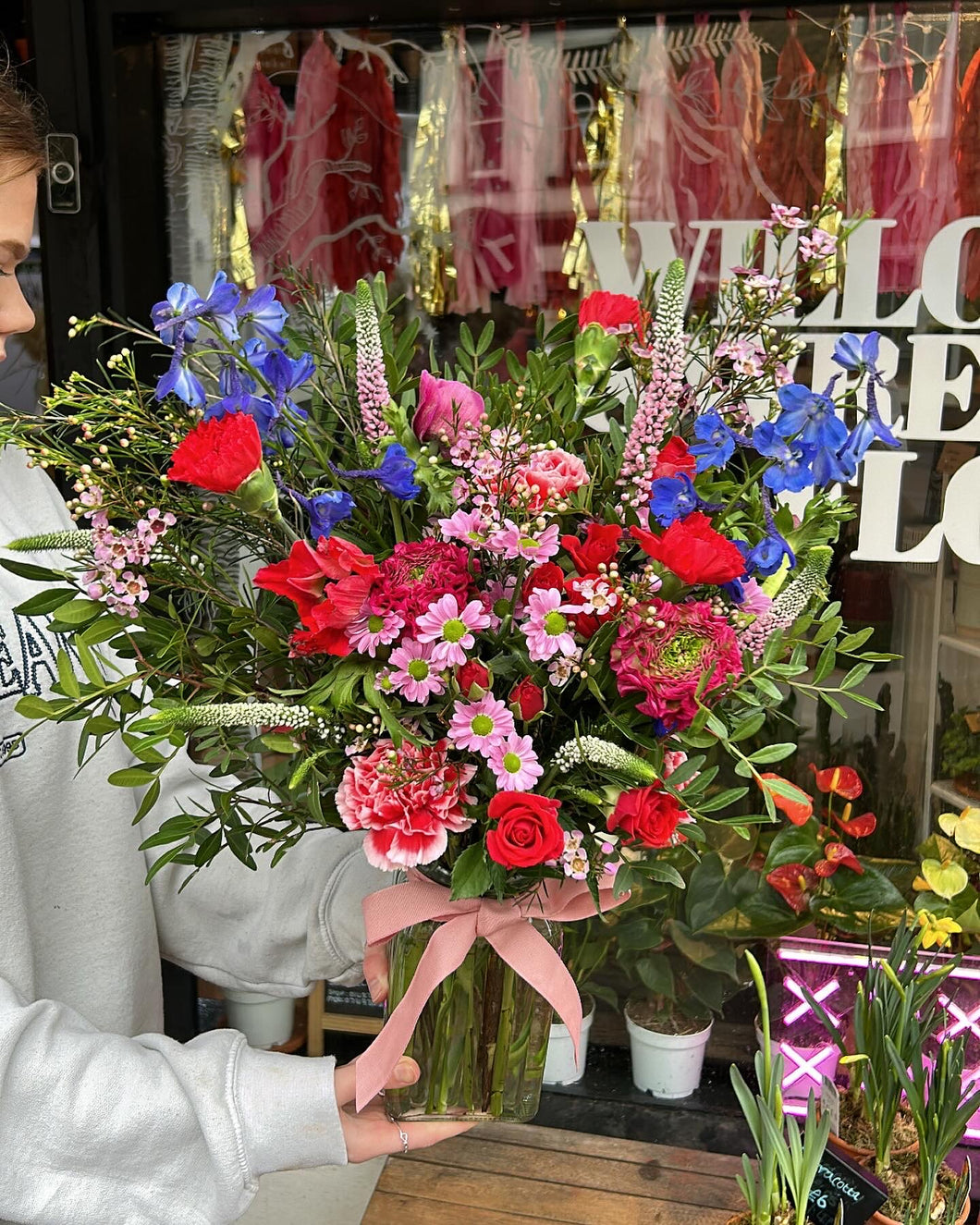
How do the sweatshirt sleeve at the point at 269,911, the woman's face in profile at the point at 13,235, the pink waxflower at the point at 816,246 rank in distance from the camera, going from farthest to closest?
the sweatshirt sleeve at the point at 269,911
the woman's face in profile at the point at 13,235
the pink waxflower at the point at 816,246

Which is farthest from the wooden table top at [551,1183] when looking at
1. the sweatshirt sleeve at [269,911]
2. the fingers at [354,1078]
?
the fingers at [354,1078]

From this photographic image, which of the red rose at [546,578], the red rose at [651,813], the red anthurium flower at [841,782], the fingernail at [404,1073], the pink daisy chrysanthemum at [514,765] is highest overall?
the red rose at [546,578]

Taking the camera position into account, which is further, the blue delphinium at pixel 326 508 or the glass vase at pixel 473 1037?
the glass vase at pixel 473 1037

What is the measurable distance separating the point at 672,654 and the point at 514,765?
0.42ft

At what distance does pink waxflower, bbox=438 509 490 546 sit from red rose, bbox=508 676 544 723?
0.10 meters

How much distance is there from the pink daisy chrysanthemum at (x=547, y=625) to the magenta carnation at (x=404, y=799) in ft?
0.36

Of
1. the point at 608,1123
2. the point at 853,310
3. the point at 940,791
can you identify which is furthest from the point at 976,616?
the point at 608,1123

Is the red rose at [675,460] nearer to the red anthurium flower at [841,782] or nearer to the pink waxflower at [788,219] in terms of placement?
the pink waxflower at [788,219]

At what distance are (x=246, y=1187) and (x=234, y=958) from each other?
1.07ft

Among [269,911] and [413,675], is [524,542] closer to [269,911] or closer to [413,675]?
[413,675]

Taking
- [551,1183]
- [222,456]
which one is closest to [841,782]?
[551,1183]

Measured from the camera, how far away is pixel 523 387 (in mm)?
Result: 922

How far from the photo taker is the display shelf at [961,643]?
7.39 ft

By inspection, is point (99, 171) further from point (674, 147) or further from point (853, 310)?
point (853, 310)
